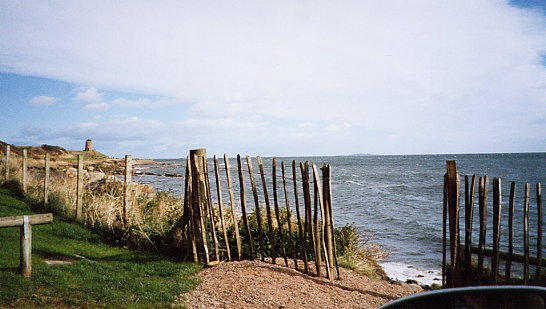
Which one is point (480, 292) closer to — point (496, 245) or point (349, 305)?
point (349, 305)

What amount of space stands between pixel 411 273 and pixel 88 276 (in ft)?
23.0

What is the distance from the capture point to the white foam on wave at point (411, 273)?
822cm

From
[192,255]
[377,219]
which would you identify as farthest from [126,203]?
[377,219]

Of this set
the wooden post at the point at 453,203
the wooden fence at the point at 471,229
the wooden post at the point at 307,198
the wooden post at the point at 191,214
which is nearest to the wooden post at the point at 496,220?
the wooden fence at the point at 471,229

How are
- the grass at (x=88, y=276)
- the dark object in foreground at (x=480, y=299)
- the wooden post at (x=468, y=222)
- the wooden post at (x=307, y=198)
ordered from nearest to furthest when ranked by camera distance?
the dark object in foreground at (x=480, y=299) < the grass at (x=88, y=276) < the wooden post at (x=468, y=222) < the wooden post at (x=307, y=198)

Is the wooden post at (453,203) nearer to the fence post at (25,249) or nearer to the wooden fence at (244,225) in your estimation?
the wooden fence at (244,225)

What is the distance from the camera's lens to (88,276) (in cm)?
564

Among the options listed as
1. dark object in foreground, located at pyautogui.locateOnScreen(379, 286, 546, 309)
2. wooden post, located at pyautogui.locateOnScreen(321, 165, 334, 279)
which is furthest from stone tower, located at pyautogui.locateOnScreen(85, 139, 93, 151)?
dark object in foreground, located at pyautogui.locateOnScreen(379, 286, 546, 309)

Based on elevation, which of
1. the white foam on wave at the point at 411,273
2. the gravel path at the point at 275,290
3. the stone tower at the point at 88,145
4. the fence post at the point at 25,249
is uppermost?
the stone tower at the point at 88,145

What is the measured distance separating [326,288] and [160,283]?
2.51 metres

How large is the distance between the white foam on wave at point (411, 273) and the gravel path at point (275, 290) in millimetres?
2129

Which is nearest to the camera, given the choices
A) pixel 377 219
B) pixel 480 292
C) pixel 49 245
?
pixel 480 292

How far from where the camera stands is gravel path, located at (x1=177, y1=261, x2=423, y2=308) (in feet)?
16.0

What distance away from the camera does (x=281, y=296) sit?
16.4 feet
